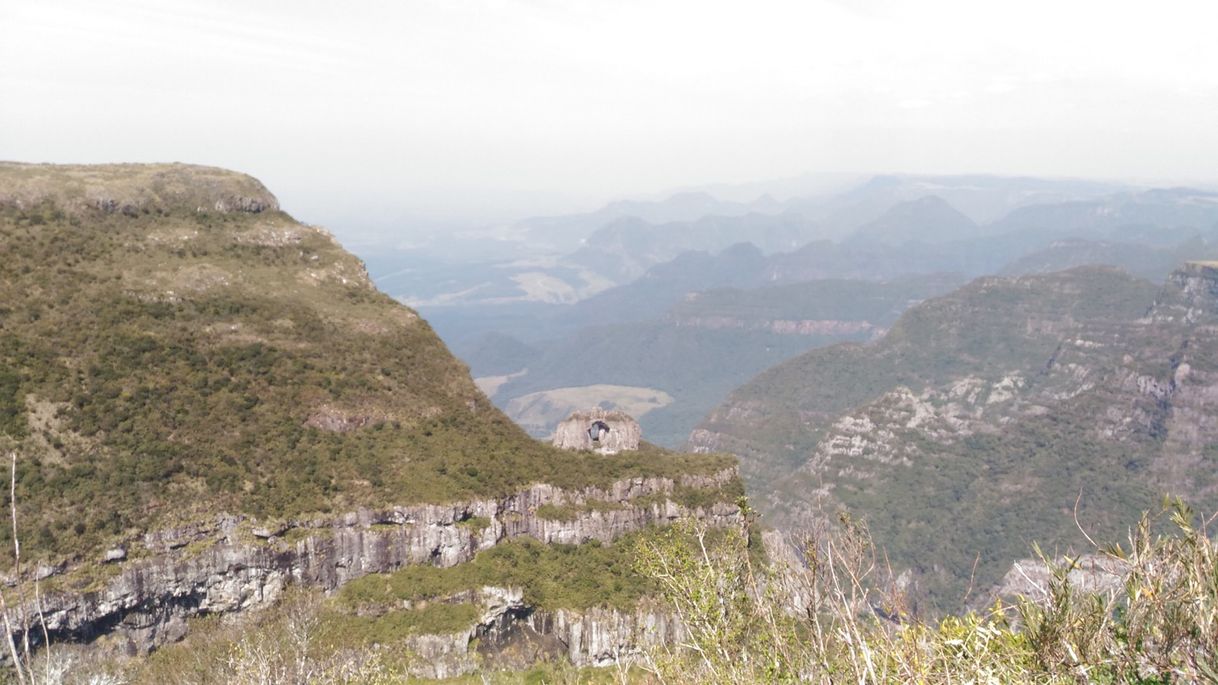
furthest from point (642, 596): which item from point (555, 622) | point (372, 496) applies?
point (372, 496)

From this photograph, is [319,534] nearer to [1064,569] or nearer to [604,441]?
[604,441]

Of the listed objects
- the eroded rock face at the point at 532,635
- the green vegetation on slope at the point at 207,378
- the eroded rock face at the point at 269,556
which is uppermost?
the green vegetation on slope at the point at 207,378

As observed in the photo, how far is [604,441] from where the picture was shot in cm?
9100

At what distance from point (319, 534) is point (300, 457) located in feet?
30.1

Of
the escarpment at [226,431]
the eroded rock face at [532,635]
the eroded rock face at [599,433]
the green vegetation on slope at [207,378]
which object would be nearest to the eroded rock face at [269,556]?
the escarpment at [226,431]

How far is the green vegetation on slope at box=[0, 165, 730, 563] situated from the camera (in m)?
59.0

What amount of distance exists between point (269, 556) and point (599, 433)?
4308cm

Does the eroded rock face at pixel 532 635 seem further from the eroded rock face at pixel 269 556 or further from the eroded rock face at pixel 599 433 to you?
the eroded rock face at pixel 599 433

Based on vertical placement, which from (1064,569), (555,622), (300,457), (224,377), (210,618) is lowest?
(555,622)

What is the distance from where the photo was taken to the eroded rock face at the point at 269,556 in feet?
175

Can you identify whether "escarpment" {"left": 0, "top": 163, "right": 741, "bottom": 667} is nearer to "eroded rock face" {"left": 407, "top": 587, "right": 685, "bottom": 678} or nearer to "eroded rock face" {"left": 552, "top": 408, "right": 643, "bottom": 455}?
"eroded rock face" {"left": 552, "top": 408, "right": 643, "bottom": 455}

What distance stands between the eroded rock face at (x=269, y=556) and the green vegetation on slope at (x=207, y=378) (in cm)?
187

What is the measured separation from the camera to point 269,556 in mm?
60281

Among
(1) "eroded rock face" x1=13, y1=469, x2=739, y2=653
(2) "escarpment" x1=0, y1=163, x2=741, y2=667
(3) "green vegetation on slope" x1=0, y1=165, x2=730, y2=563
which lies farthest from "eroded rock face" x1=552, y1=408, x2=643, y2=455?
(1) "eroded rock face" x1=13, y1=469, x2=739, y2=653
